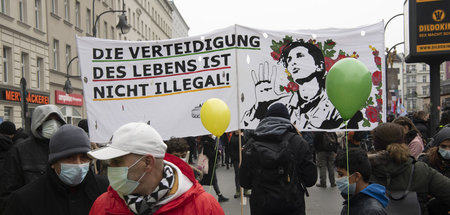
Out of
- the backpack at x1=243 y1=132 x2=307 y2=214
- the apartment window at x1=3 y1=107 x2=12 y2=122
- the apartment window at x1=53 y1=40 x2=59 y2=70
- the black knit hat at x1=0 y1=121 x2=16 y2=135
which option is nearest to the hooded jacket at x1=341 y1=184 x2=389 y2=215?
the backpack at x1=243 y1=132 x2=307 y2=214

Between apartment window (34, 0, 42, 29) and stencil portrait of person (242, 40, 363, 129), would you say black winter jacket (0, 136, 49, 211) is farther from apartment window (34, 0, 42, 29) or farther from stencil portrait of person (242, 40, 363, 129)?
apartment window (34, 0, 42, 29)

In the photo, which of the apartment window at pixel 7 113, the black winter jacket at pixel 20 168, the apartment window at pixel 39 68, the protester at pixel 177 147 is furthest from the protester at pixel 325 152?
the apartment window at pixel 39 68

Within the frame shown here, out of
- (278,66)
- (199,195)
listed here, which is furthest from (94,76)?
(199,195)

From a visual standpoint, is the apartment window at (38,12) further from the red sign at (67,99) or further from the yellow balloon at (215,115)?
the yellow balloon at (215,115)

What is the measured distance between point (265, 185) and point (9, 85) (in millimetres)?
19748

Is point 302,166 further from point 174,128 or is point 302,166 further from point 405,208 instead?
point 174,128

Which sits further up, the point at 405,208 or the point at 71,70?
the point at 71,70

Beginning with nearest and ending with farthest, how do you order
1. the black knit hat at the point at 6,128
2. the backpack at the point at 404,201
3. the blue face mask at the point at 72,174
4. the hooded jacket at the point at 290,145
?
the blue face mask at the point at 72,174, the backpack at the point at 404,201, the hooded jacket at the point at 290,145, the black knit hat at the point at 6,128

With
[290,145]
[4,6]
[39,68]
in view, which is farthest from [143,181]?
[39,68]

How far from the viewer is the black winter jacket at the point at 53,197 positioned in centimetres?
265

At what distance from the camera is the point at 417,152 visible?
17.6 ft

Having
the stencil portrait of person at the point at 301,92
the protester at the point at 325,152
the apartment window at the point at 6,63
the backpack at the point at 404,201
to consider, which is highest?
the apartment window at the point at 6,63

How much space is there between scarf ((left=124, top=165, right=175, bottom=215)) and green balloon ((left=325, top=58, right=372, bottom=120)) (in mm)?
2752

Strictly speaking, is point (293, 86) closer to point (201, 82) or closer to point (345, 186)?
point (201, 82)
